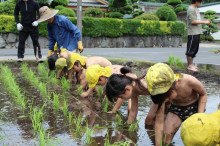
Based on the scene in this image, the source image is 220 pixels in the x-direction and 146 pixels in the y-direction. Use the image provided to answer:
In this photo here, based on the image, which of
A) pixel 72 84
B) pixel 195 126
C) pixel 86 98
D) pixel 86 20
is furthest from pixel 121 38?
pixel 195 126

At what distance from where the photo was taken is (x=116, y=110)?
11.0 feet

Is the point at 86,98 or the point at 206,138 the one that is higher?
the point at 206,138

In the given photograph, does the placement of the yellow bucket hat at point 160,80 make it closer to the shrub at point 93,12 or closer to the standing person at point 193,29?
the standing person at point 193,29

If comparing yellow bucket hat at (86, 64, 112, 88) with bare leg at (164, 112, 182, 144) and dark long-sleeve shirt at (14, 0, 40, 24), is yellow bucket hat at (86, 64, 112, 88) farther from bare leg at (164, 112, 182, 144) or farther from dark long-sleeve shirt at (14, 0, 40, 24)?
dark long-sleeve shirt at (14, 0, 40, 24)

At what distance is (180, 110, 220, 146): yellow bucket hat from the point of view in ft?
5.05

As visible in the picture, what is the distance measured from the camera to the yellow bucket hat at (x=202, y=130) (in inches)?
60.6

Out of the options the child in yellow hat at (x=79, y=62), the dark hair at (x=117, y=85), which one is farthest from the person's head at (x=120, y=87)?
the child in yellow hat at (x=79, y=62)

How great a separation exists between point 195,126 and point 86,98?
2.69m

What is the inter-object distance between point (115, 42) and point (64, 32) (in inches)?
490

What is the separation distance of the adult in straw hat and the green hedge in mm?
9154

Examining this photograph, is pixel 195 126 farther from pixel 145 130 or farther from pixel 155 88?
pixel 145 130

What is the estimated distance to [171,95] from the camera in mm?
2377

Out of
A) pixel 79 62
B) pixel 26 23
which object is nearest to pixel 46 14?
pixel 26 23

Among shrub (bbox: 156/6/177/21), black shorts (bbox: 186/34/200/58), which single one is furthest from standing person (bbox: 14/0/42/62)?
shrub (bbox: 156/6/177/21)
